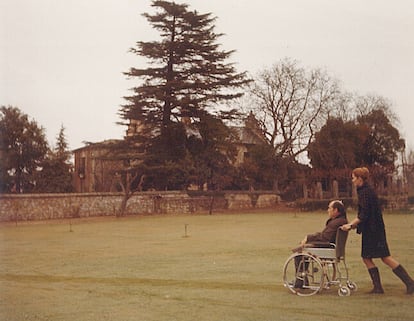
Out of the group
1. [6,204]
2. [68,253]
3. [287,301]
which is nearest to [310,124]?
[287,301]

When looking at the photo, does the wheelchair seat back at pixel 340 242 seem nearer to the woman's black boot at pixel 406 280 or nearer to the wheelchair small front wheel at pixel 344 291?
the wheelchair small front wheel at pixel 344 291

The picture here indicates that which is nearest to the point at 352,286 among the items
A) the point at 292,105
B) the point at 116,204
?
the point at 292,105

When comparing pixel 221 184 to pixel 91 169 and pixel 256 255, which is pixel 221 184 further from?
pixel 256 255

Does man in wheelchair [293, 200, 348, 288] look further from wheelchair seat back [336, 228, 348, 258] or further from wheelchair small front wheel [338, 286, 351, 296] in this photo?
wheelchair small front wheel [338, 286, 351, 296]

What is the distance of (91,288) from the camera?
20.3 feet

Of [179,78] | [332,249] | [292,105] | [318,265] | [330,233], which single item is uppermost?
[179,78]

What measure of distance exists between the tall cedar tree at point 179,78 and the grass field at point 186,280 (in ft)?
8.05

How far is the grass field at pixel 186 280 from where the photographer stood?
5000mm

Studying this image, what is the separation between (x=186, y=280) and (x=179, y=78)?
5151 mm

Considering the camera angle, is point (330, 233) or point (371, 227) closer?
point (371, 227)

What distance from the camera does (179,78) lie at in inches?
427

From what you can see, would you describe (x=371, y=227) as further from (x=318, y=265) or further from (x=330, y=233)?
(x=318, y=265)

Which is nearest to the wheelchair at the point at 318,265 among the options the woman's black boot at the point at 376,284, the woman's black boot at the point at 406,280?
the woman's black boot at the point at 376,284

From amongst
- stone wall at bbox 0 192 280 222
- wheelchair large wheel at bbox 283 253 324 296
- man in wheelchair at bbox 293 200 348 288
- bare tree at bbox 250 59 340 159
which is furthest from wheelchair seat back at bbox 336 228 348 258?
stone wall at bbox 0 192 280 222
